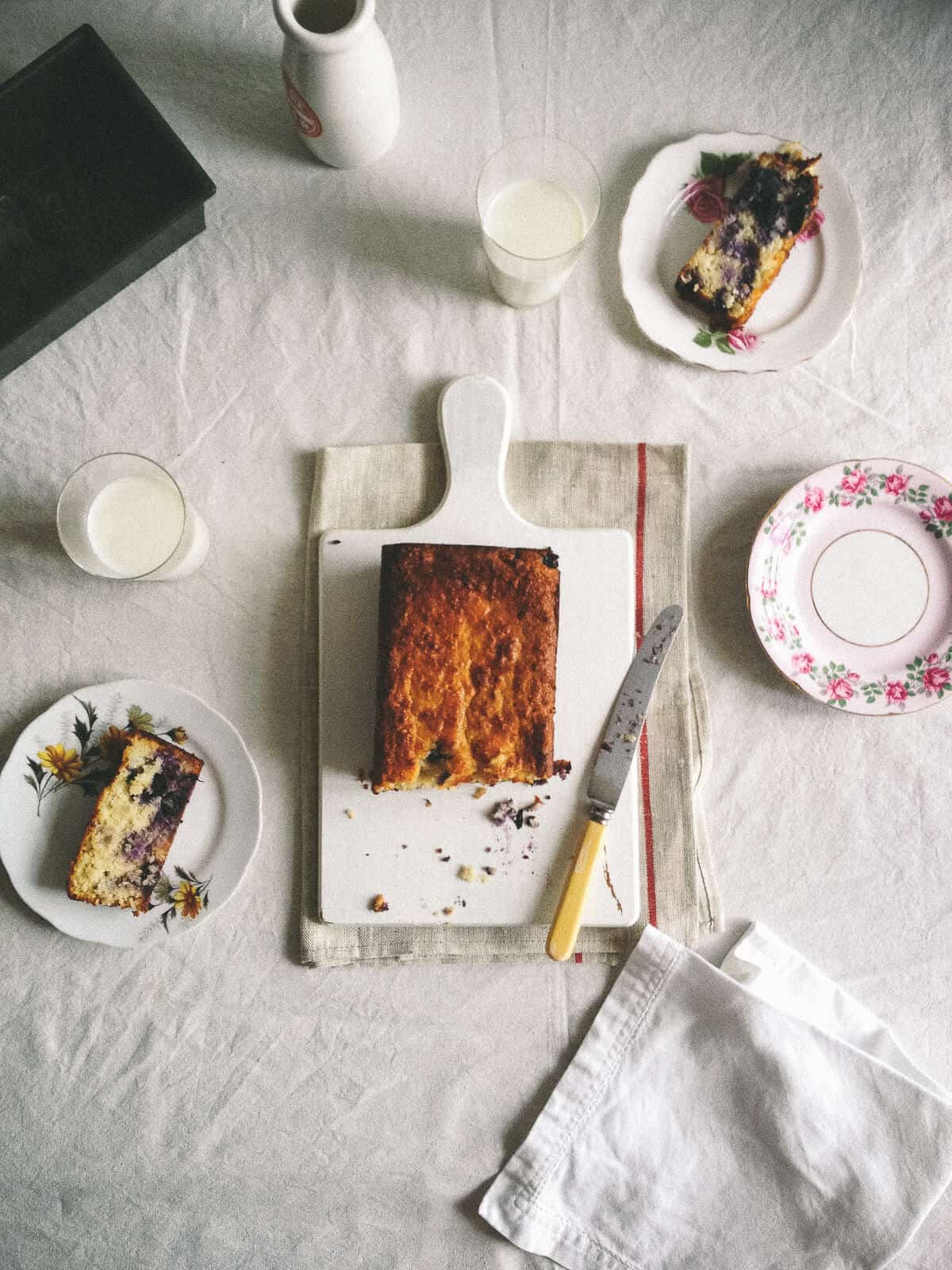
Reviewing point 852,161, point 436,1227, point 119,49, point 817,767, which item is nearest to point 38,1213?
point 436,1227

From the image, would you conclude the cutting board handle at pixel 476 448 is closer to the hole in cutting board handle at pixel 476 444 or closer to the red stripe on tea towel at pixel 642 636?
the hole in cutting board handle at pixel 476 444

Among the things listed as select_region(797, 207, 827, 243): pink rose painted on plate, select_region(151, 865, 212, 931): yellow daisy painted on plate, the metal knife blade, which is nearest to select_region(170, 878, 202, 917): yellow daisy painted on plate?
select_region(151, 865, 212, 931): yellow daisy painted on plate

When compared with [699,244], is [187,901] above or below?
below

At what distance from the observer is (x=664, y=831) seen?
1613mm

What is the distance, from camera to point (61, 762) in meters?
1.56

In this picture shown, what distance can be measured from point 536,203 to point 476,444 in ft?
1.36

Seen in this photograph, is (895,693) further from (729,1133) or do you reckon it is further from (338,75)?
(338,75)

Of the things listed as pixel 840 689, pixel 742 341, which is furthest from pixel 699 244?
pixel 840 689

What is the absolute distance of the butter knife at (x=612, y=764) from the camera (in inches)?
59.5

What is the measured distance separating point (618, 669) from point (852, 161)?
→ 101 centimetres

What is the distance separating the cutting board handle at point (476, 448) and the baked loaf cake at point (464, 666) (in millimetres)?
139

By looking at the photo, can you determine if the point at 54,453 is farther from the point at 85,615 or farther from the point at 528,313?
the point at 528,313

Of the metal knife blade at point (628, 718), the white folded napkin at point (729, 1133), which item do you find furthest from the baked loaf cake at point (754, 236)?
the white folded napkin at point (729, 1133)

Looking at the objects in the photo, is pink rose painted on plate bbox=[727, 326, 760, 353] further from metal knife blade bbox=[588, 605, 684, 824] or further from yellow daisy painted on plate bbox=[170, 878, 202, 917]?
yellow daisy painted on plate bbox=[170, 878, 202, 917]
